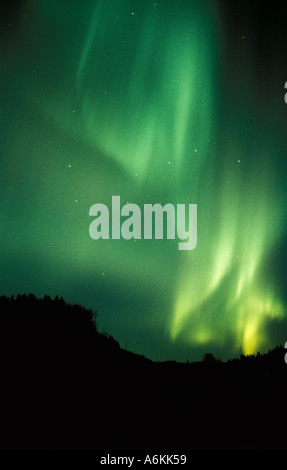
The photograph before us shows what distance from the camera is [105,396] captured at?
32.2 feet

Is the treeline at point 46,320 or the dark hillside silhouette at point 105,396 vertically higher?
the treeline at point 46,320

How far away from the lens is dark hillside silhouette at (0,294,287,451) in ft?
26.9

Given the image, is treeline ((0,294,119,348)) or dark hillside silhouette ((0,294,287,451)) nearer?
dark hillside silhouette ((0,294,287,451))

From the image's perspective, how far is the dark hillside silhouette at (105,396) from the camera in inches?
323

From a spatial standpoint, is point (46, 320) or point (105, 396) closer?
point (105, 396)

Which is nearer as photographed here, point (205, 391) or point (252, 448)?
point (252, 448)

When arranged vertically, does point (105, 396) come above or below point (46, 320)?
below

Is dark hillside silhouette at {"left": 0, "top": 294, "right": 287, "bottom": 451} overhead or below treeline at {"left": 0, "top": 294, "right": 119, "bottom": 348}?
below

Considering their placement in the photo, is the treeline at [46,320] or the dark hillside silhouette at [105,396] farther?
the treeline at [46,320]
